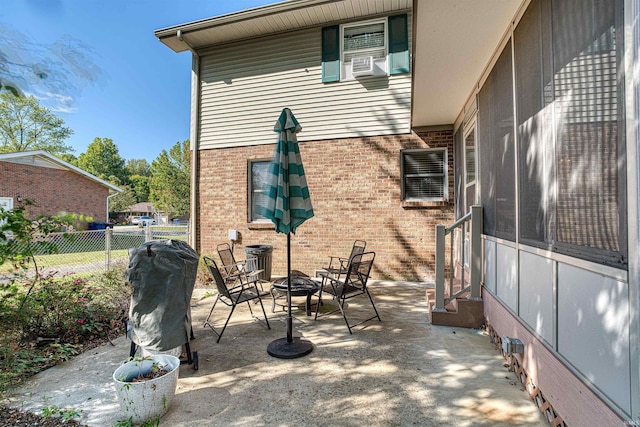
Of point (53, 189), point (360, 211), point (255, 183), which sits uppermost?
point (53, 189)

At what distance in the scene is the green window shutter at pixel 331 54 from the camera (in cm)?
689

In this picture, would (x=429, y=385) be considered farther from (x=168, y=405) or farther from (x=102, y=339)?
(x=102, y=339)

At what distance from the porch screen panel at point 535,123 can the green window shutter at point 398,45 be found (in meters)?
3.91

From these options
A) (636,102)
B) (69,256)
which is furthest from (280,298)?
(69,256)

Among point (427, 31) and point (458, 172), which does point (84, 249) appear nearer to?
point (458, 172)

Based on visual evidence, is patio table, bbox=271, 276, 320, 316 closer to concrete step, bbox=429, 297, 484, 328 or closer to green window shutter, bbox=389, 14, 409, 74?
concrete step, bbox=429, 297, 484, 328

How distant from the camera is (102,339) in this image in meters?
3.69

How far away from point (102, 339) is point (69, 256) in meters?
8.59

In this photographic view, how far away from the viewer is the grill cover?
2.67 meters

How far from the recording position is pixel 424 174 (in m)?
6.52

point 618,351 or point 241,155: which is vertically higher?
point 241,155

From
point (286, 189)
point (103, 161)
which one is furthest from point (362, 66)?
point (103, 161)

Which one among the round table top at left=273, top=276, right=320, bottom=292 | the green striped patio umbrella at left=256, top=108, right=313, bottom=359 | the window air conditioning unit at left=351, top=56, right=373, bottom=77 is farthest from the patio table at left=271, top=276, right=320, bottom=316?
the window air conditioning unit at left=351, top=56, right=373, bottom=77

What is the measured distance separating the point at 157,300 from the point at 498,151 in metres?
3.69
